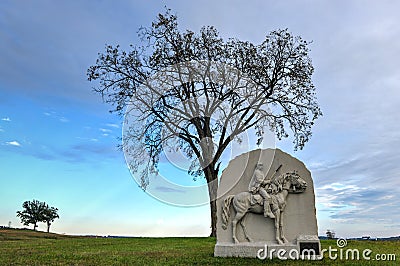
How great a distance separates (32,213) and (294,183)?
37.3 meters

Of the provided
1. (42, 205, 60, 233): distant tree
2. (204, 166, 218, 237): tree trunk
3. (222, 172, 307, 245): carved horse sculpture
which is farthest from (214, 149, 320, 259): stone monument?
(42, 205, 60, 233): distant tree

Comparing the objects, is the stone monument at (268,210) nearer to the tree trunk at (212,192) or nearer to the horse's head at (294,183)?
the horse's head at (294,183)

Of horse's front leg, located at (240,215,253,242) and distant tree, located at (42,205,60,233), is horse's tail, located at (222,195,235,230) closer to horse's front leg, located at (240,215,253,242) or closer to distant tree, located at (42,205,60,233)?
horse's front leg, located at (240,215,253,242)

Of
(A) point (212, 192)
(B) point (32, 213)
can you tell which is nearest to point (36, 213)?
(B) point (32, 213)

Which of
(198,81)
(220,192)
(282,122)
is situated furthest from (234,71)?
(220,192)

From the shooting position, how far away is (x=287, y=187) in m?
12.6

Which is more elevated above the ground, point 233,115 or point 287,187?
point 233,115

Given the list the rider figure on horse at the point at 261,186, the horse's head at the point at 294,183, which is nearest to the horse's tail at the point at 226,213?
the rider figure on horse at the point at 261,186

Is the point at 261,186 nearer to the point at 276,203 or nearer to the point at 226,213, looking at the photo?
the point at 276,203

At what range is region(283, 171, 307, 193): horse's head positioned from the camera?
1257cm

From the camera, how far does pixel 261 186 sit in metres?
12.7

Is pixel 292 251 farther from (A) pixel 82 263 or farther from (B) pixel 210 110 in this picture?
(B) pixel 210 110

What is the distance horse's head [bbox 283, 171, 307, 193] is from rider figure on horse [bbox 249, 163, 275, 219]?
1.93ft

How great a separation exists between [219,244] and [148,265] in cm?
290
